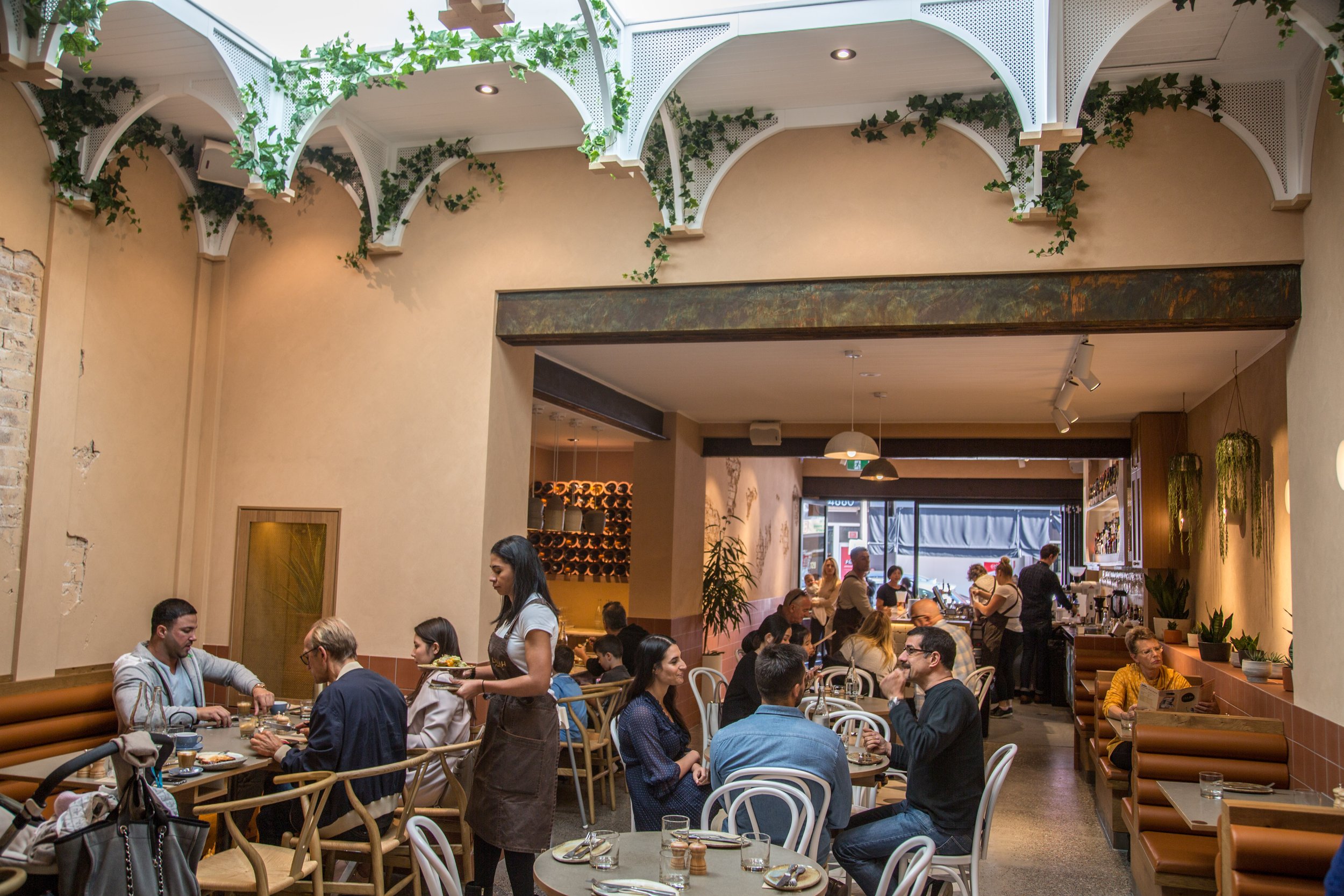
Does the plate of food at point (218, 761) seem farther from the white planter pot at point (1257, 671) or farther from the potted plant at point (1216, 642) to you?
the potted plant at point (1216, 642)

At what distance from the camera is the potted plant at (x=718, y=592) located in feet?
34.9

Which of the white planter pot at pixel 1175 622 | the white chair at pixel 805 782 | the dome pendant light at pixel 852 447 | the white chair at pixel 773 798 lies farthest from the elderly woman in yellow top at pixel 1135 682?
the white chair at pixel 773 798

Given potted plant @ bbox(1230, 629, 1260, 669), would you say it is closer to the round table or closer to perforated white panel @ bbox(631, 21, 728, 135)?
the round table

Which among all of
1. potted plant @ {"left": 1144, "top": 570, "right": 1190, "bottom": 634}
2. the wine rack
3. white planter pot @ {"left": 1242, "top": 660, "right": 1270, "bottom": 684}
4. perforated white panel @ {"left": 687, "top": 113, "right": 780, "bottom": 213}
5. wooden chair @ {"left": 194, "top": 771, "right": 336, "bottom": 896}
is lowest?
wooden chair @ {"left": 194, "top": 771, "right": 336, "bottom": 896}

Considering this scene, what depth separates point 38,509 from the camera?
4.96 meters

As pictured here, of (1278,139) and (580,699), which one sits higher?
(1278,139)

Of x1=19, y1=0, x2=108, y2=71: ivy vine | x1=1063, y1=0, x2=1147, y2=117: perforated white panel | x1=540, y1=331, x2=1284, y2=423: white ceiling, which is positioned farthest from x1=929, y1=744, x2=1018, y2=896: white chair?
x1=19, y1=0, x2=108, y2=71: ivy vine

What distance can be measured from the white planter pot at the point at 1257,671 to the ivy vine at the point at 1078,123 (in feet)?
8.07

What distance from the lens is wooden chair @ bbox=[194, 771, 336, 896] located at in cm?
337

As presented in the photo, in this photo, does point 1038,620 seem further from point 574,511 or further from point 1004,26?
point 1004,26

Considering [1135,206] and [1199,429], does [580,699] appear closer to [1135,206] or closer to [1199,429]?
[1135,206]

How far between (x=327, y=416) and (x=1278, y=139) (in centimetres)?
509

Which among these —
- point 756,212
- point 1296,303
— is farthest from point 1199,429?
point 756,212

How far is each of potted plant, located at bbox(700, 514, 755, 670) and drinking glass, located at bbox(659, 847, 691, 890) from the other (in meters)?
7.62
